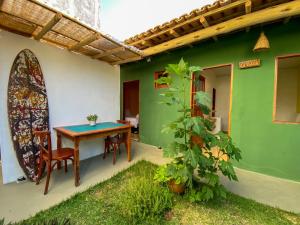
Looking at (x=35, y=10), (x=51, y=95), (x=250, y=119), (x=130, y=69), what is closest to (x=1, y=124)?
(x=51, y=95)

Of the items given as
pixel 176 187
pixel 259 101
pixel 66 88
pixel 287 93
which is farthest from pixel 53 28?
pixel 287 93

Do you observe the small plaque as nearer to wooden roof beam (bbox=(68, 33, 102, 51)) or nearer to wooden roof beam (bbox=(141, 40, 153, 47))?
wooden roof beam (bbox=(141, 40, 153, 47))

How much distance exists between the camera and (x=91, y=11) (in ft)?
18.1

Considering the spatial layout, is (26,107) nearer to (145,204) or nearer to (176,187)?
(145,204)

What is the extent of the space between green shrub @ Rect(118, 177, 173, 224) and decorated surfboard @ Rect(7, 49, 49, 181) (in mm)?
1779

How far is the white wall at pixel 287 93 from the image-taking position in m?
5.60

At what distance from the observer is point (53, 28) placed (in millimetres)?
2439

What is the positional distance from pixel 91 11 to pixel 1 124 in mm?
4961

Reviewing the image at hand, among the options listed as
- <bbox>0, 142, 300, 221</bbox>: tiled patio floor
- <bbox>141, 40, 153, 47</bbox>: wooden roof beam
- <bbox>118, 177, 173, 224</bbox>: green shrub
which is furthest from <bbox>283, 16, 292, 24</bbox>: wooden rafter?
<bbox>118, 177, 173, 224</bbox>: green shrub

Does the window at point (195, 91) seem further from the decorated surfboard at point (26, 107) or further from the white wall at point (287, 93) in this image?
the white wall at point (287, 93)

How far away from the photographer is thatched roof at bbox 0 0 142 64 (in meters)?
1.96

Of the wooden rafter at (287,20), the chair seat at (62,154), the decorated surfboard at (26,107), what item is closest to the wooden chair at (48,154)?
the chair seat at (62,154)

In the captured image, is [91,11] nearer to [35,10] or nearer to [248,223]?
[35,10]

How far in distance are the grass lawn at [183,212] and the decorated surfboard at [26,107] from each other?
107 centimetres
